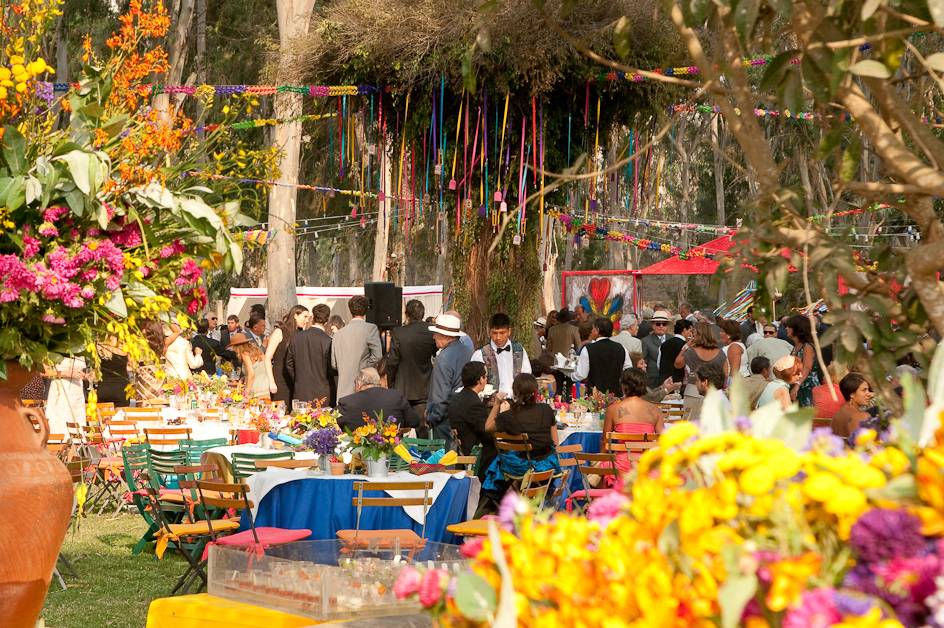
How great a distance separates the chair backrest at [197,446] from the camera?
281 inches

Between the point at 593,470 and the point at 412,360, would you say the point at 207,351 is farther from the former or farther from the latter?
the point at 593,470

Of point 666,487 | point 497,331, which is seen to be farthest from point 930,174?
point 497,331

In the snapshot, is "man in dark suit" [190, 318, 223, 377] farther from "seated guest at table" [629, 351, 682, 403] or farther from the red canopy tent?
the red canopy tent

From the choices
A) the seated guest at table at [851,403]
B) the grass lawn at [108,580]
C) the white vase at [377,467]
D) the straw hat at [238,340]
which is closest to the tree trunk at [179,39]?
the straw hat at [238,340]

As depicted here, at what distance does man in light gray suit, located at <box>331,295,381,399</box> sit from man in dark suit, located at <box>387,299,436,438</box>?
0.22 meters

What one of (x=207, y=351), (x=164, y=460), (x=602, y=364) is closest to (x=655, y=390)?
(x=602, y=364)

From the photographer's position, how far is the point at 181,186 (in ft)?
10.7

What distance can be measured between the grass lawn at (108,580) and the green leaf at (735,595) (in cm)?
499

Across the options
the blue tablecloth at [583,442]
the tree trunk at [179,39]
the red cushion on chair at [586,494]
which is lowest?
the red cushion on chair at [586,494]

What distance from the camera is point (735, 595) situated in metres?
0.94

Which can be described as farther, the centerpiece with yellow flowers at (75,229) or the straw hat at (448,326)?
the straw hat at (448,326)

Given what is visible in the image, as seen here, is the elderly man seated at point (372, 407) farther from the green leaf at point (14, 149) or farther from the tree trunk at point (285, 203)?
the tree trunk at point (285, 203)

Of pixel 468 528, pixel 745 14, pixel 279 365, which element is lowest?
pixel 468 528

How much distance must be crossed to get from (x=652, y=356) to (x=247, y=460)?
20.7 feet
